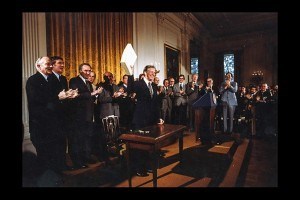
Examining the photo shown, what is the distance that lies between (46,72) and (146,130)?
163cm

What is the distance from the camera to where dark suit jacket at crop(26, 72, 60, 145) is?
3.00 metres

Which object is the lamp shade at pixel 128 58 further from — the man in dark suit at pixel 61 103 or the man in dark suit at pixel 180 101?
the man in dark suit at pixel 61 103

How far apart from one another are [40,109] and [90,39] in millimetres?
2767

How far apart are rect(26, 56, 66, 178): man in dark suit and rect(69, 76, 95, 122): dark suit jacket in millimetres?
456

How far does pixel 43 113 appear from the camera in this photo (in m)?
3.06

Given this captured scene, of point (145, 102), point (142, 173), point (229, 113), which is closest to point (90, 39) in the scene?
point (145, 102)

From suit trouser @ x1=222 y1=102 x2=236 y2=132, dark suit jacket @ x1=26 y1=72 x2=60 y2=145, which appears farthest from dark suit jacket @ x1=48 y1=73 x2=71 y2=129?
suit trouser @ x1=222 y1=102 x2=236 y2=132

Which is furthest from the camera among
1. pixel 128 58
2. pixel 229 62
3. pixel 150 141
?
pixel 229 62

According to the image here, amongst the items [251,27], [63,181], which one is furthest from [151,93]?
[251,27]

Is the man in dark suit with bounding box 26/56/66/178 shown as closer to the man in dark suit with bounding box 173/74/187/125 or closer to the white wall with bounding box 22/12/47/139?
the white wall with bounding box 22/12/47/139

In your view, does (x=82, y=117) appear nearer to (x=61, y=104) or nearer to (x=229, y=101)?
(x=61, y=104)

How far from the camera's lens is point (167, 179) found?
3.35 m

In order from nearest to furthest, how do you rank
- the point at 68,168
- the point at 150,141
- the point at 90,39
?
the point at 150,141 → the point at 68,168 → the point at 90,39
